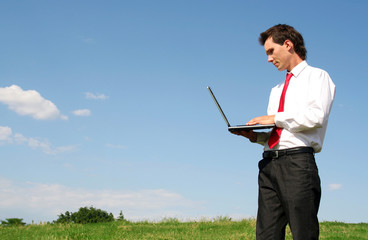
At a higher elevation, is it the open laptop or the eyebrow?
the eyebrow

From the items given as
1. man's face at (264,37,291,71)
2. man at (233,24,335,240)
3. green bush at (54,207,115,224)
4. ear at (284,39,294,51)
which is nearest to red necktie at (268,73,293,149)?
man at (233,24,335,240)

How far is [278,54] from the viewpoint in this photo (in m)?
4.03

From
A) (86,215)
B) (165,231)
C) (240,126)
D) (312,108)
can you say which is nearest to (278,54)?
(312,108)

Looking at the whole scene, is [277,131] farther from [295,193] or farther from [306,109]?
[295,193]

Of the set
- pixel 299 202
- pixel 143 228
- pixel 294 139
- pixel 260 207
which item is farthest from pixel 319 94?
pixel 143 228

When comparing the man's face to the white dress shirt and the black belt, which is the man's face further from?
the black belt

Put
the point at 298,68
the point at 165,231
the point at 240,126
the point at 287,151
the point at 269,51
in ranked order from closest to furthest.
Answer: the point at 287,151
the point at 240,126
the point at 298,68
the point at 269,51
the point at 165,231

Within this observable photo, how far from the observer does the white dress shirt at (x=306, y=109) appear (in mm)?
3539

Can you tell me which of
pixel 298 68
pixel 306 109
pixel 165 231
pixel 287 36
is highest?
pixel 287 36

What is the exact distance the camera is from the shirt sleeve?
352 centimetres

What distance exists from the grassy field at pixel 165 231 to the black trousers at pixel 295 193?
590cm

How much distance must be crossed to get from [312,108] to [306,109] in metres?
0.06

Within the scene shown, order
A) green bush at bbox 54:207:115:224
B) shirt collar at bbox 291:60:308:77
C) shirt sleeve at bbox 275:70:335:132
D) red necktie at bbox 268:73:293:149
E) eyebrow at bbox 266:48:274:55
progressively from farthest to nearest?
green bush at bbox 54:207:115:224 < eyebrow at bbox 266:48:274:55 < shirt collar at bbox 291:60:308:77 < red necktie at bbox 268:73:293:149 < shirt sleeve at bbox 275:70:335:132

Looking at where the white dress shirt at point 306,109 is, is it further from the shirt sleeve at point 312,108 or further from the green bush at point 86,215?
the green bush at point 86,215
